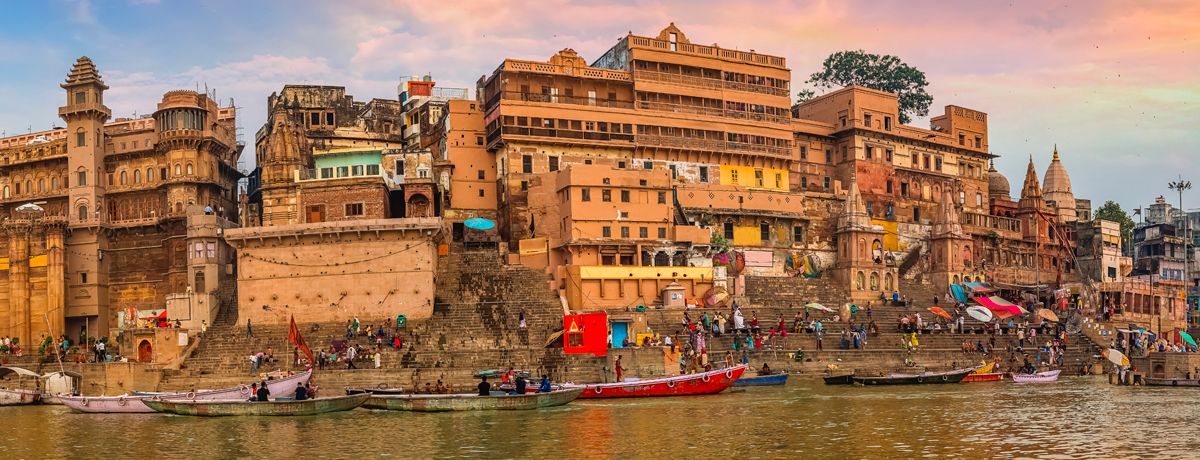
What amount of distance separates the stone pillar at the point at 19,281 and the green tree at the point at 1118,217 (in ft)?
229

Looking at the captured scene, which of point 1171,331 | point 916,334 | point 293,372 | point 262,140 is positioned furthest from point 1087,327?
point 262,140

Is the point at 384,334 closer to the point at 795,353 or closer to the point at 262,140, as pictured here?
the point at 795,353

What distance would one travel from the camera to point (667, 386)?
47719 mm

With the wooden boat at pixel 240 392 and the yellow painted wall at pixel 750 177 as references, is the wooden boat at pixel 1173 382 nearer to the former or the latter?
the yellow painted wall at pixel 750 177

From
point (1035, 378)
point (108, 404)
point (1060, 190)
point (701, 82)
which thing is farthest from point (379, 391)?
point (1060, 190)

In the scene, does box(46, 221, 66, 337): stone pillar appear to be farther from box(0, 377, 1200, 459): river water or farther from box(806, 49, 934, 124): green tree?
box(806, 49, 934, 124): green tree

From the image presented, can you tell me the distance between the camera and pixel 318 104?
73188mm

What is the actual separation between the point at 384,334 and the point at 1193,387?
31621mm

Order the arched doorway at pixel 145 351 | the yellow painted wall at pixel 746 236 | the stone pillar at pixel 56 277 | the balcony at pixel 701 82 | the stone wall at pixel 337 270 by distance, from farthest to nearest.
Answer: the balcony at pixel 701 82
the yellow painted wall at pixel 746 236
the stone pillar at pixel 56 277
the stone wall at pixel 337 270
the arched doorway at pixel 145 351

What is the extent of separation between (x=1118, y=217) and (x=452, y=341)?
6305 centimetres

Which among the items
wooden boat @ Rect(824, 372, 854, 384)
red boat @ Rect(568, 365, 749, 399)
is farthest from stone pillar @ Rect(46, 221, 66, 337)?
wooden boat @ Rect(824, 372, 854, 384)

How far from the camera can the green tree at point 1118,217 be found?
328ft

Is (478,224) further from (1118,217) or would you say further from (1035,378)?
(1118,217)

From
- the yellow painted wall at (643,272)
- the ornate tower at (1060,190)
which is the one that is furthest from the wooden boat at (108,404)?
the ornate tower at (1060,190)
